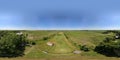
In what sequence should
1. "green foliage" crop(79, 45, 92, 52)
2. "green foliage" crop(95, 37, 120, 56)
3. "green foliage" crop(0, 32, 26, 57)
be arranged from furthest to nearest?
"green foliage" crop(79, 45, 92, 52), "green foliage" crop(95, 37, 120, 56), "green foliage" crop(0, 32, 26, 57)

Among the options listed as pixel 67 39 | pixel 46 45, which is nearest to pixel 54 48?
pixel 46 45

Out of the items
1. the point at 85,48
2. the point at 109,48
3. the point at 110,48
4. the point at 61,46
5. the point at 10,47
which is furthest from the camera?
the point at 61,46

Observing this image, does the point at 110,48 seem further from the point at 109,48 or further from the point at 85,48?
the point at 85,48

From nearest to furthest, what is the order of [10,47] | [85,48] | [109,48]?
[10,47] → [109,48] → [85,48]

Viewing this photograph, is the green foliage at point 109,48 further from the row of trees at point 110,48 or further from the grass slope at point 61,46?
the grass slope at point 61,46

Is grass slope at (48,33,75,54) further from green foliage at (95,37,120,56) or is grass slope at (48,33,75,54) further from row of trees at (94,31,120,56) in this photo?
row of trees at (94,31,120,56)

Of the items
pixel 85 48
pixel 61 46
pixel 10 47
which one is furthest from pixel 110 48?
pixel 10 47

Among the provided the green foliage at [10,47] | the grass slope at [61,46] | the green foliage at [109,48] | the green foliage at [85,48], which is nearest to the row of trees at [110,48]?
the green foliage at [109,48]

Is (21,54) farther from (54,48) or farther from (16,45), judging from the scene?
(54,48)

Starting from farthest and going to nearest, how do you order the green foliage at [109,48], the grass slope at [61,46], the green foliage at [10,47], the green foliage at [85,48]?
Answer: 1. the grass slope at [61,46]
2. the green foliage at [85,48]
3. the green foliage at [109,48]
4. the green foliage at [10,47]

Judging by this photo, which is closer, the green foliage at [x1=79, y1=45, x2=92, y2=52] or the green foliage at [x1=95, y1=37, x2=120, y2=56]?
the green foliage at [x1=95, y1=37, x2=120, y2=56]

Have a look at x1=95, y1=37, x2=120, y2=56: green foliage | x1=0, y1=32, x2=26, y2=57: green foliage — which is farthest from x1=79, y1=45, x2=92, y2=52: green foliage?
x1=0, y1=32, x2=26, y2=57: green foliage
